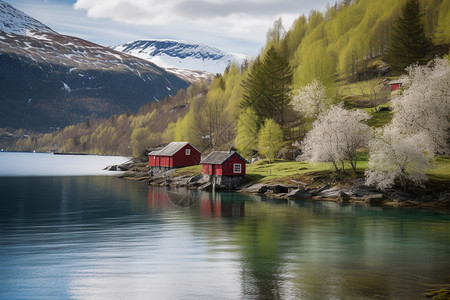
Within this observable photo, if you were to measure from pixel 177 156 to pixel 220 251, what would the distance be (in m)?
68.4

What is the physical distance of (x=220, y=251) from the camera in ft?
98.9

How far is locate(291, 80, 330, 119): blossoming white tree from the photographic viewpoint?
3460 inches

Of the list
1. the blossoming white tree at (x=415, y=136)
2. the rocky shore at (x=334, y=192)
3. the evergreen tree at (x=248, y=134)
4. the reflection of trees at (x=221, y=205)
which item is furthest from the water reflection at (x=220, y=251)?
the evergreen tree at (x=248, y=134)

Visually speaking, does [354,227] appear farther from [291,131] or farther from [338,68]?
[338,68]

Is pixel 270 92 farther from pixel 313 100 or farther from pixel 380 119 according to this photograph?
pixel 380 119

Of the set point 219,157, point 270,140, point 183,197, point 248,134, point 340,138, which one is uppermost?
point 248,134

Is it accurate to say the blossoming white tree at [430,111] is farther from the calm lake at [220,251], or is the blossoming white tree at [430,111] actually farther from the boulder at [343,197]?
the calm lake at [220,251]

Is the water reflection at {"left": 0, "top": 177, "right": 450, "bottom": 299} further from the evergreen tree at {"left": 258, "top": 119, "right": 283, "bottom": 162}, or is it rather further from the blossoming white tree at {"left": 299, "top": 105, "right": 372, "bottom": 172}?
the evergreen tree at {"left": 258, "top": 119, "right": 283, "bottom": 162}

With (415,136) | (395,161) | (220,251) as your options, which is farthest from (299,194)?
(220,251)

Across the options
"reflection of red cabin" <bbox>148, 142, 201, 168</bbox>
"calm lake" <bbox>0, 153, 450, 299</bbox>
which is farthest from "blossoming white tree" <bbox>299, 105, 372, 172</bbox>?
"reflection of red cabin" <bbox>148, 142, 201, 168</bbox>

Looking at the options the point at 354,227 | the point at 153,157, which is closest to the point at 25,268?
the point at 354,227

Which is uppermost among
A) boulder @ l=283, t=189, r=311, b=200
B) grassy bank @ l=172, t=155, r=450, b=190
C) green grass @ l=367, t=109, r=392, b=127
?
green grass @ l=367, t=109, r=392, b=127

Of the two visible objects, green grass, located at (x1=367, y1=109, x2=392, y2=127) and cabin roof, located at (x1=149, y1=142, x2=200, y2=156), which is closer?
green grass, located at (x1=367, y1=109, x2=392, y2=127)

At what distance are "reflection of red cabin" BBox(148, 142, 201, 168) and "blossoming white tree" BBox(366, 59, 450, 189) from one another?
4708 cm
